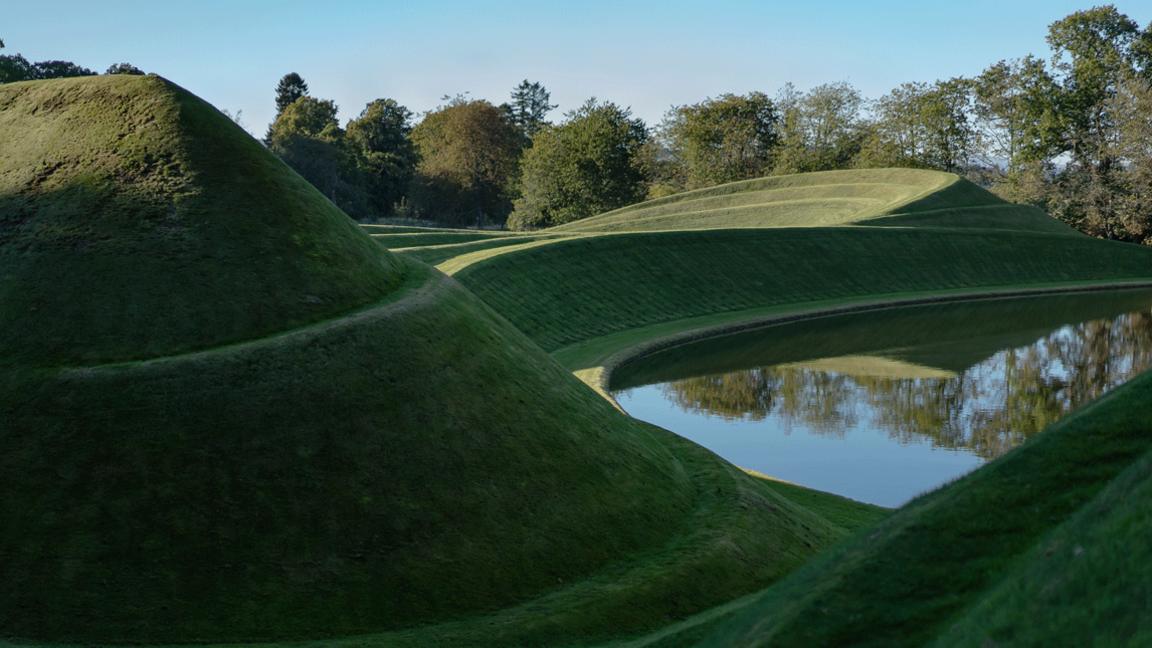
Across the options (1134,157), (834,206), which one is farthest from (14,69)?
(1134,157)

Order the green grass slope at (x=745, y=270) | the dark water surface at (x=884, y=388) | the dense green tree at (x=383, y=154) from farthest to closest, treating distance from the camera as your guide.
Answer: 1. the dense green tree at (x=383, y=154)
2. the green grass slope at (x=745, y=270)
3. the dark water surface at (x=884, y=388)

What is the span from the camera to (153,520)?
1522 cm

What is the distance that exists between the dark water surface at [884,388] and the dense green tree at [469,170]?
238ft

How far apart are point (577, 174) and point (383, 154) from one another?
96.0 ft

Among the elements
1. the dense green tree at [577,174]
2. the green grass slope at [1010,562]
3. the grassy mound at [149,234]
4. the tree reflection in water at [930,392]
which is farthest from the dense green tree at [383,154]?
the green grass slope at [1010,562]

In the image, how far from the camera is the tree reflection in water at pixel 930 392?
3481 cm

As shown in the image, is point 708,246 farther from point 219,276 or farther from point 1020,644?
point 1020,644

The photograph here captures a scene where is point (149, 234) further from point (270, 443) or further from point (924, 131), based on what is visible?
point (924, 131)

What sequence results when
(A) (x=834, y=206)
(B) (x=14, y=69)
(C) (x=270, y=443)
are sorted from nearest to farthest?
1. (C) (x=270, y=443)
2. (B) (x=14, y=69)
3. (A) (x=834, y=206)

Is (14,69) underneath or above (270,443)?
above

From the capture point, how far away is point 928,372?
43906 mm

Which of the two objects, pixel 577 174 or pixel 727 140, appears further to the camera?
pixel 727 140

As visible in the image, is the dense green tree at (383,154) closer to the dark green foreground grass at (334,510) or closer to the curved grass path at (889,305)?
the curved grass path at (889,305)

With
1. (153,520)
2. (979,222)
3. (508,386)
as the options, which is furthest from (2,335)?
(979,222)
